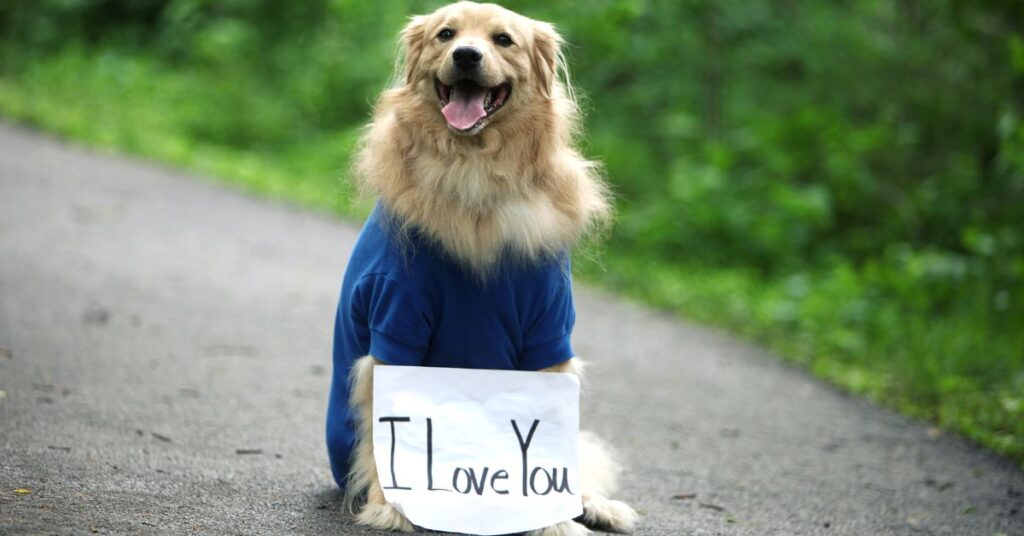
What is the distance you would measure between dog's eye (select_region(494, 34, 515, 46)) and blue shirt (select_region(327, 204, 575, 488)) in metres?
0.65

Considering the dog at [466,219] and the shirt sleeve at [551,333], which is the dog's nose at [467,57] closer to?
the dog at [466,219]

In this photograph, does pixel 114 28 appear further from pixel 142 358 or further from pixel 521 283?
pixel 521 283

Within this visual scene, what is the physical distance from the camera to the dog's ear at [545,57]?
11.5 feet

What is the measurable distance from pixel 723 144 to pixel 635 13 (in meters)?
2.38

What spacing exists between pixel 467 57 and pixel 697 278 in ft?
18.1

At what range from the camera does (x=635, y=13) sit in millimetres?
8422

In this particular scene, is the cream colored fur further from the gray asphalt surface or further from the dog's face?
the gray asphalt surface

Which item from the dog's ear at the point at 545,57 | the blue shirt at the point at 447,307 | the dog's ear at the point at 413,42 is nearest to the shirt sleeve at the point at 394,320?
the blue shirt at the point at 447,307

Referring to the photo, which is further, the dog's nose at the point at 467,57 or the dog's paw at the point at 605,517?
the dog's paw at the point at 605,517

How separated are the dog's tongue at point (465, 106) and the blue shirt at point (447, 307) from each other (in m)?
0.36

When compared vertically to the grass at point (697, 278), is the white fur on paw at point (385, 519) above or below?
above

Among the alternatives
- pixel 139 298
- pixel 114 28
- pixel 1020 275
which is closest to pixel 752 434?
pixel 1020 275

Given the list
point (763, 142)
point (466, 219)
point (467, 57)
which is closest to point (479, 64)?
point (467, 57)

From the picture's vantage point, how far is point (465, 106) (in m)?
3.34
